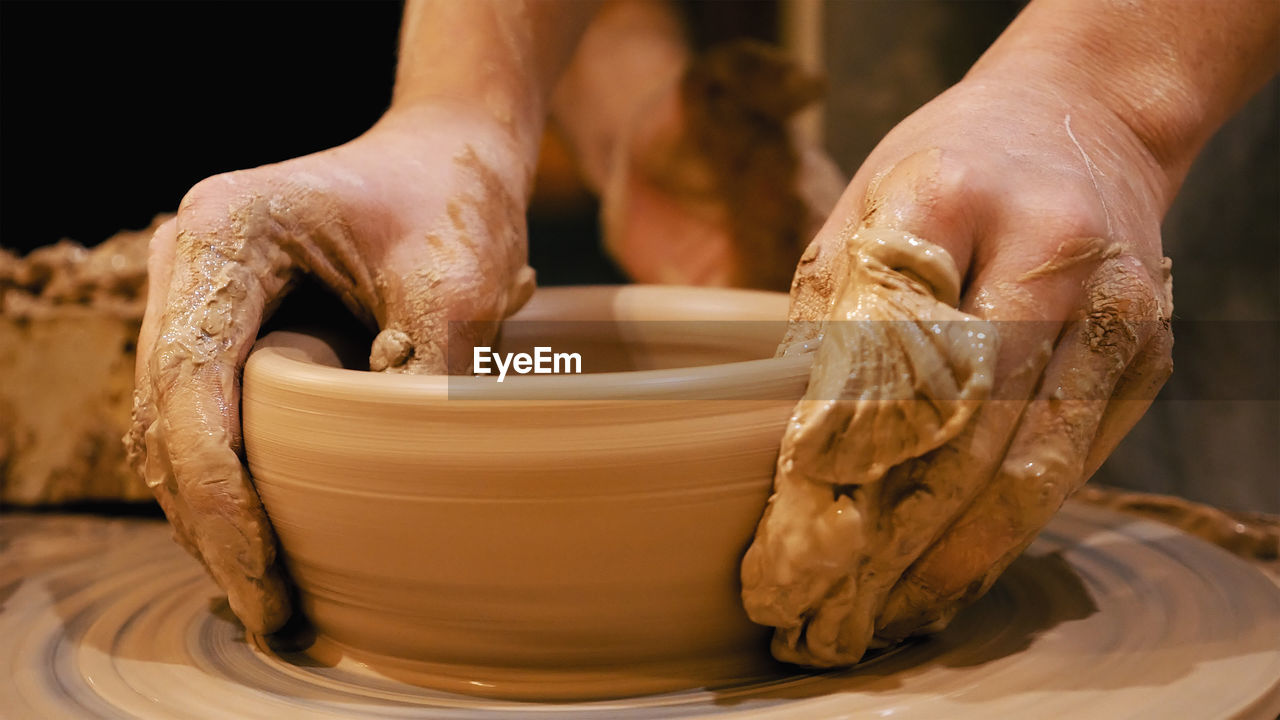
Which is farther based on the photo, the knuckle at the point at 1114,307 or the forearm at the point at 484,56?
the forearm at the point at 484,56

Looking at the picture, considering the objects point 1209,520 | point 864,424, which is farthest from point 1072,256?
point 1209,520

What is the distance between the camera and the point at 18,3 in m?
2.21

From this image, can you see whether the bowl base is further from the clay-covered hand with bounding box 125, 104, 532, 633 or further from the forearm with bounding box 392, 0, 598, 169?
the forearm with bounding box 392, 0, 598, 169

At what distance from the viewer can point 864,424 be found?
753 millimetres

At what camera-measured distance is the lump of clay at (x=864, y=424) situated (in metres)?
0.76

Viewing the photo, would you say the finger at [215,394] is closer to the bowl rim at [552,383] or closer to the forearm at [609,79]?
the bowl rim at [552,383]

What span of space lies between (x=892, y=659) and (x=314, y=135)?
1861mm

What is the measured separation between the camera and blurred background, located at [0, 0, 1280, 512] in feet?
6.43

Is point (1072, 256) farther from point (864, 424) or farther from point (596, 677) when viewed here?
point (596, 677)

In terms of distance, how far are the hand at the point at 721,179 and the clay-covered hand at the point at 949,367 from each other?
3.64 ft

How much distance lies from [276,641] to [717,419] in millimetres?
447

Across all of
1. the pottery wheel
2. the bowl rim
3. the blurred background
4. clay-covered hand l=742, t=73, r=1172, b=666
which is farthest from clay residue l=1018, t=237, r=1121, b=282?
the blurred background

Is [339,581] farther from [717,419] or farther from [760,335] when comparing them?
[760,335]

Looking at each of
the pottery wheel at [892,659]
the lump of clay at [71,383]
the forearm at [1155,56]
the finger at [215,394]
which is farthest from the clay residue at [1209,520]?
the lump of clay at [71,383]
